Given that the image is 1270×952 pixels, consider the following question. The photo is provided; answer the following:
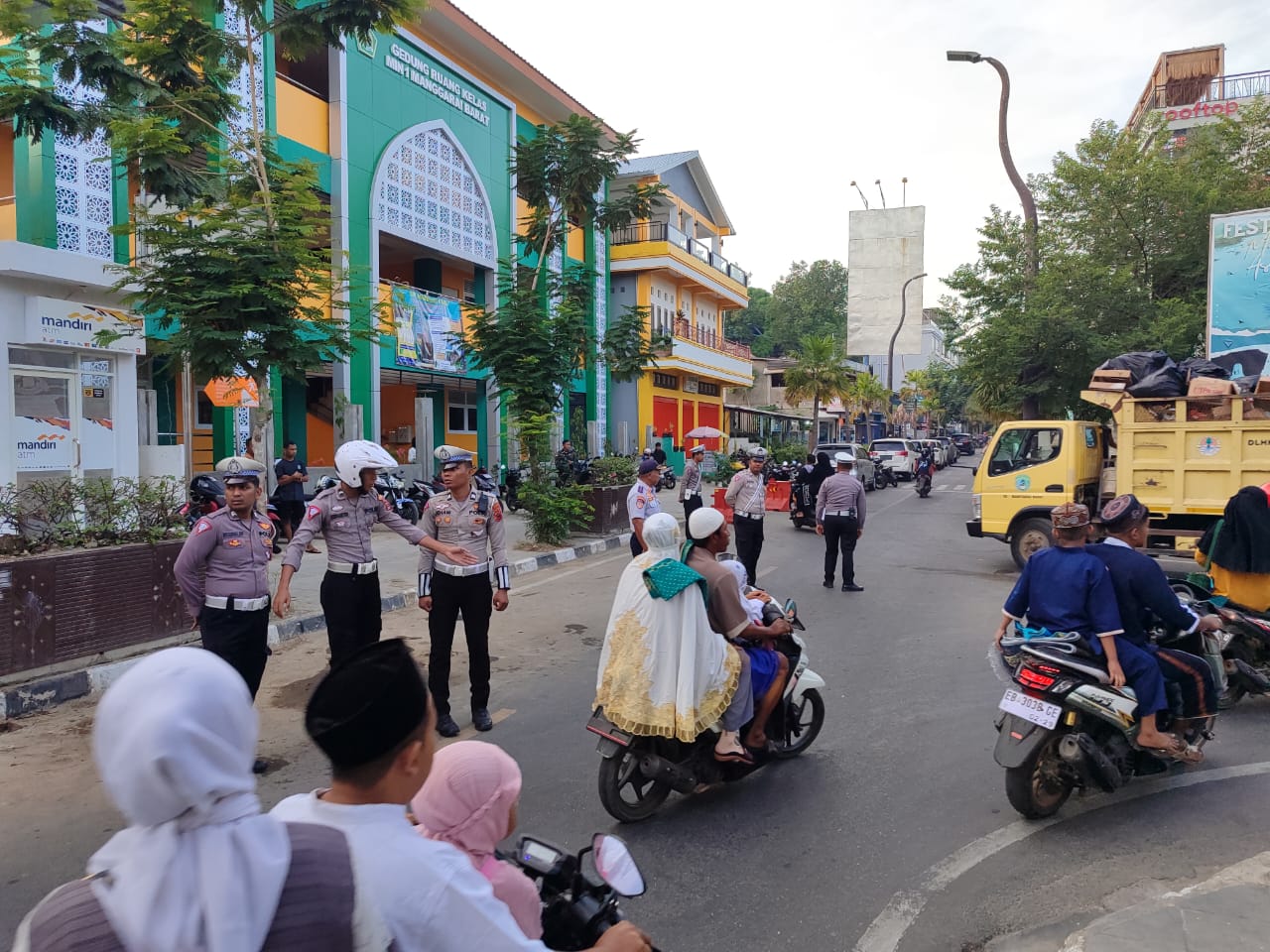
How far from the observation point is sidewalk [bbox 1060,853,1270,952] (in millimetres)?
2838

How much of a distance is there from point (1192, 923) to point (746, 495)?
661 cm

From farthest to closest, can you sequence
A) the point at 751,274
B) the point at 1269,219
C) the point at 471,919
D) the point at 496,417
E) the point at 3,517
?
1. the point at 751,274
2. the point at 496,417
3. the point at 1269,219
4. the point at 3,517
5. the point at 471,919

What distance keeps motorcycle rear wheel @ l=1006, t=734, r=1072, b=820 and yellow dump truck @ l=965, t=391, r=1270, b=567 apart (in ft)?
24.2

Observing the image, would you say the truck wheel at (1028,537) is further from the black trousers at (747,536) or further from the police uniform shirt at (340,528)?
the police uniform shirt at (340,528)

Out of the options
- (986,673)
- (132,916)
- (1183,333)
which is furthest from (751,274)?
(132,916)

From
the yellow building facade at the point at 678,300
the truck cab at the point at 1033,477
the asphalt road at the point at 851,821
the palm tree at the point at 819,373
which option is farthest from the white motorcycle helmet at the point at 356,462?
the palm tree at the point at 819,373

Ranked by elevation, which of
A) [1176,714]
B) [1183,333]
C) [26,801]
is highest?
[1183,333]

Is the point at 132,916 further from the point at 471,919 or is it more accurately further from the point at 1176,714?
the point at 1176,714

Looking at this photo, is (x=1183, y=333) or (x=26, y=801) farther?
(x=1183, y=333)

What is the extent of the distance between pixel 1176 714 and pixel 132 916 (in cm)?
452

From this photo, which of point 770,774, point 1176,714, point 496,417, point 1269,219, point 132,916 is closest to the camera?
point 132,916

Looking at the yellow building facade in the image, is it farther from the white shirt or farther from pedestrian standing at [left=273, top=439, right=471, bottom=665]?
the white shirt

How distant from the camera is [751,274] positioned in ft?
119

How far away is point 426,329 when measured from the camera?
18.9 metres
